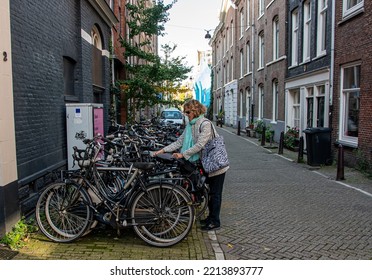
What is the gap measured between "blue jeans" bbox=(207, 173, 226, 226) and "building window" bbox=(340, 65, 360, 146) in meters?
6.75

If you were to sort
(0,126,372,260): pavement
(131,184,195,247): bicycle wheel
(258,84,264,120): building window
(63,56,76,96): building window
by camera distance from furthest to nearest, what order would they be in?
1. (258,84,264,120): building window
2. (63,56,76,96): building window
3. (131,184,195,247): bicycle wheel
4. (0,126,372,260): pavement

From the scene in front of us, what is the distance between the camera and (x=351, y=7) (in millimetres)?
10625

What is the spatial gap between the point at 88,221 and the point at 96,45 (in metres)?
8.44

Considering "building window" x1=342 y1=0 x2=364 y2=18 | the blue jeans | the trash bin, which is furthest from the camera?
the trash bin

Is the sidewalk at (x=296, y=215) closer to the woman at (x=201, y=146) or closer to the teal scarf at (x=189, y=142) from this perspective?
the woman at (x=201, y=146)

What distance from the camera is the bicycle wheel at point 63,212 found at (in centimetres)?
457

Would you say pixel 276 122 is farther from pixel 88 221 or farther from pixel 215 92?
pixel 215 92

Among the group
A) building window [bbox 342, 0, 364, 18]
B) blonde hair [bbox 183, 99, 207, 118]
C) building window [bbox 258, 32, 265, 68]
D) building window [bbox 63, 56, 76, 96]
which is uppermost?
building window [bbox 258, 32, 265, 68]

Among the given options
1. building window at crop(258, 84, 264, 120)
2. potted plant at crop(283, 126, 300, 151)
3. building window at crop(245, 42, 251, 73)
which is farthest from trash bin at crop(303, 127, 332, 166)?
building window at crop(245, 42, 251, 73)

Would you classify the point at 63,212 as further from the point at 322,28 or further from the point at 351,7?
the point at 322,28

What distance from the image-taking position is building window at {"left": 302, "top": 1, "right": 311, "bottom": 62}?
14.5 m

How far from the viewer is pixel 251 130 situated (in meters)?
21.9

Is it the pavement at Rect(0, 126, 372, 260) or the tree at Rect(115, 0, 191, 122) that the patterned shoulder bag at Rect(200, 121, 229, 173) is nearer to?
the pavement at Rect(0, 126, 372, 260)

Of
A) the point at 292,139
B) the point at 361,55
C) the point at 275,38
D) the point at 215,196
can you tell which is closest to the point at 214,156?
the point at 215,196
